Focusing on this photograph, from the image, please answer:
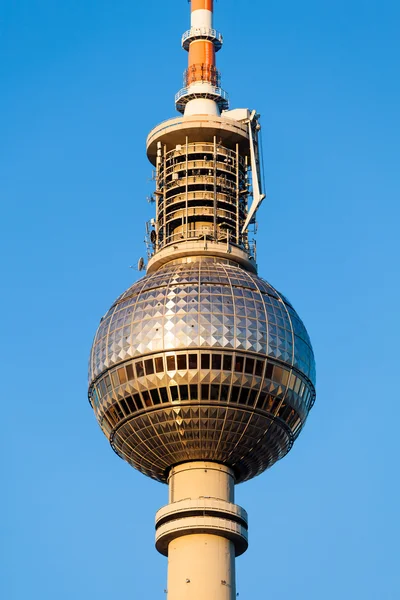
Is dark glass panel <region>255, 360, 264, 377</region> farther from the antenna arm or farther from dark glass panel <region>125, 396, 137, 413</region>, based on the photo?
the antenna arm

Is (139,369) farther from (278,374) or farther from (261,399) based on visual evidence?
(278,374)

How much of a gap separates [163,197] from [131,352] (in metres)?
16.0

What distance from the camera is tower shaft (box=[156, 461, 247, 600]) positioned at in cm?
9206

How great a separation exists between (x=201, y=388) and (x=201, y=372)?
101 centimetres

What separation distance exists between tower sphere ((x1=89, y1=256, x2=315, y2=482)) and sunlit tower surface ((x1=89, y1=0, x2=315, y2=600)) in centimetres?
7

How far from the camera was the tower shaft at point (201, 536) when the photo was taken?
3625 inches

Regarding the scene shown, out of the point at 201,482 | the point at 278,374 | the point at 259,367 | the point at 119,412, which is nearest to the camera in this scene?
the point at 259,367

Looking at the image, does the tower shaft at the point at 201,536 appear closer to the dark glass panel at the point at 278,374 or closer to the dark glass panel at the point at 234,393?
the dark glass panel at the point at 234,393

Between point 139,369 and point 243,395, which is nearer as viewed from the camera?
point 243,395

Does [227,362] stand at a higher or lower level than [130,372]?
lower

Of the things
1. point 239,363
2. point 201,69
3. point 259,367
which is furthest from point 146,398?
point 201,69

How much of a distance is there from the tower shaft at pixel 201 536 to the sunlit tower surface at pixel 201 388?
0.21 ft

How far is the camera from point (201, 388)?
9300 centimetres

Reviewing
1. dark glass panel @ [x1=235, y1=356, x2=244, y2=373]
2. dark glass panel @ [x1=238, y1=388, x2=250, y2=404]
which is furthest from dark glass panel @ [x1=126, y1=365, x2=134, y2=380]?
dark glass panel @ [x1=238, y1=388, x2=250, y2=404]
